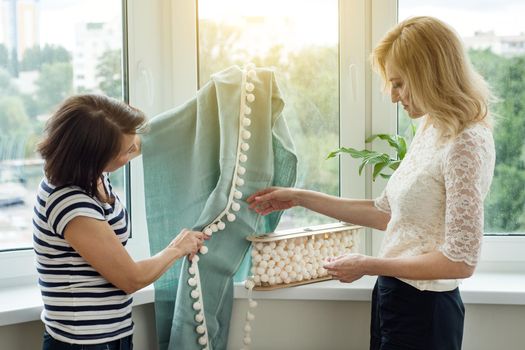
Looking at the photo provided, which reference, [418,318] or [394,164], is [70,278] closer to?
[418,318]

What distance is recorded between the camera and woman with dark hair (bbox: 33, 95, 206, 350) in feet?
4.57

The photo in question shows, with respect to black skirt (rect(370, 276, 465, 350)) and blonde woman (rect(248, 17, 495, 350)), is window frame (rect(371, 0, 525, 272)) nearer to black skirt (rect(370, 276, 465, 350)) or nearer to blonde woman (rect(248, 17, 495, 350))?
blonde woman (rect(248, 17, 495, 350))

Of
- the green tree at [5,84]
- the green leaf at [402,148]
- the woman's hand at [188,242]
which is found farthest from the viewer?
the green leaf at [402,148]

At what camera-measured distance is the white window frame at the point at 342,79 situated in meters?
2.09

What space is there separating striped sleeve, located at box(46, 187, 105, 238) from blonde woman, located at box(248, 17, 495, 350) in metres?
0.62

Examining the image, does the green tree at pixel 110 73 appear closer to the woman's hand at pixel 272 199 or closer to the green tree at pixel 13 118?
the green tree at pixel 13 118

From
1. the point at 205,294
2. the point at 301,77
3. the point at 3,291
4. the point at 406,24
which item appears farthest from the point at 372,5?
the point at 3,291

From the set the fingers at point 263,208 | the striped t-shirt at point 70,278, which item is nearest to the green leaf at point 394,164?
the fingers at point 263,208

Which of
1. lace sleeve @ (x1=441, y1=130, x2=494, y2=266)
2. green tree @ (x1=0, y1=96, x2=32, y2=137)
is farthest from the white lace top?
green tree @ (x1=0, y1=96, x2=32, y2=137)

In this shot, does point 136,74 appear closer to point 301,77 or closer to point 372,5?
point 301,77

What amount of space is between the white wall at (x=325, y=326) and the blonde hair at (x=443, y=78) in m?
0.68

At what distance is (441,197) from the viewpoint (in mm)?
1480

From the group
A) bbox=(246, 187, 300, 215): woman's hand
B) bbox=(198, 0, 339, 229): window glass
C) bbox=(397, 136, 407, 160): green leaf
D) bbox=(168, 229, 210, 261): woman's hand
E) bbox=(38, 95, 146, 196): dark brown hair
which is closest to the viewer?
bbox=(38, 95, 146, 196): dark brown hair

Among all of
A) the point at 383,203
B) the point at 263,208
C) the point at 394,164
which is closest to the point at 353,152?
the point at 394,164
